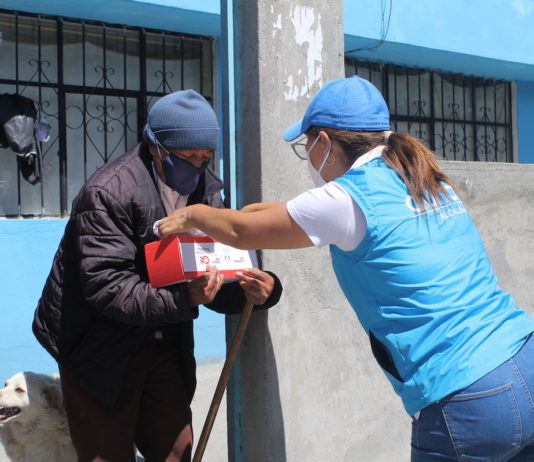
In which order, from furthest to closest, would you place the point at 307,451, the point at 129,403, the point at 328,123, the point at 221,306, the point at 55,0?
the point at 55,0, the point at 307,451, the point at 221,306, the point at 129,403, the point at 328,123

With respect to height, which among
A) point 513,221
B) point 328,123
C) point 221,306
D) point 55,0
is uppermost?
point 55,0

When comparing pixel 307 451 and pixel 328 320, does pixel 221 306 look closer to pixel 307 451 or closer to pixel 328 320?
pixel 328 320

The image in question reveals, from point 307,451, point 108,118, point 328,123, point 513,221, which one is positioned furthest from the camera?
point 108,118

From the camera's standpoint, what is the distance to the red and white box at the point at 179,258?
2416 millimetres

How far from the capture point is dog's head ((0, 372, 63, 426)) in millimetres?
3016

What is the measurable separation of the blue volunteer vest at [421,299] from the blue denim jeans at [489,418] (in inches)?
1.2

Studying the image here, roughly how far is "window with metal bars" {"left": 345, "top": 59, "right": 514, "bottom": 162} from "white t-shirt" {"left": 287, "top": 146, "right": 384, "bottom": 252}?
6066mm

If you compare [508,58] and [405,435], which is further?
[508,58]

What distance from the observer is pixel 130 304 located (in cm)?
238

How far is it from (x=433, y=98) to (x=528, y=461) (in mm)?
7076

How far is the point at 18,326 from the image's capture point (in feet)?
18.4

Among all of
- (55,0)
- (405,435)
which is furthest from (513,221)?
(55,0)

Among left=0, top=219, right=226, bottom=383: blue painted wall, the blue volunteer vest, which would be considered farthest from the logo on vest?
left=0, top=219, right=226, bottom=383: blue painted wall

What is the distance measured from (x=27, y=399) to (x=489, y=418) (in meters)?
1.97
